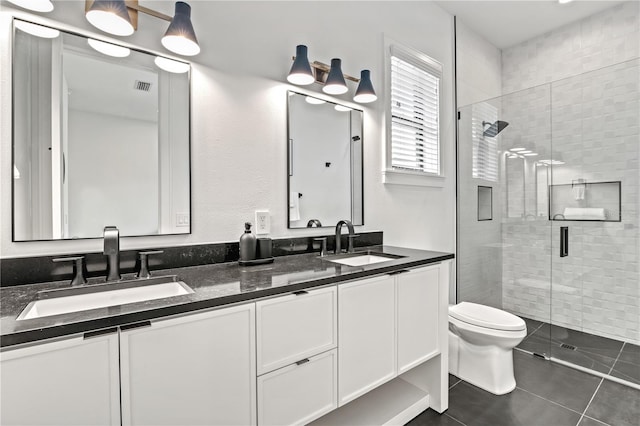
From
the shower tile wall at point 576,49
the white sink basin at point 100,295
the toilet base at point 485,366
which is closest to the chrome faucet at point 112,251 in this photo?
the white sink basin at point 100,295

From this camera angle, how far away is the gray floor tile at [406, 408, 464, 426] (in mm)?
1742

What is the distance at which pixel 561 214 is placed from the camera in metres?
2.70

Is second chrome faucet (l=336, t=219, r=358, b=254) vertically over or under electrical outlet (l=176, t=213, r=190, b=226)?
under

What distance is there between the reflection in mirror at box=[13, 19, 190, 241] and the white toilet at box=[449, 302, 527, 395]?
73.1 inches

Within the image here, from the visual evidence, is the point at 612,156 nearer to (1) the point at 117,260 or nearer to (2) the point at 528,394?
(2) the point at 528,394

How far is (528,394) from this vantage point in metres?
2.00

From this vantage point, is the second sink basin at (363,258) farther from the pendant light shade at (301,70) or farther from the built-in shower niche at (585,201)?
the built-in shower niche at (585,201)

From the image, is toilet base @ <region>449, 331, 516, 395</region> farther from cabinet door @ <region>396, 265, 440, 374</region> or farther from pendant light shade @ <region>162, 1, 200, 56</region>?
pendant light shade @ <region>162, 1, 200, 56</region>

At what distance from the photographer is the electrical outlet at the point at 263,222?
1.75 metres

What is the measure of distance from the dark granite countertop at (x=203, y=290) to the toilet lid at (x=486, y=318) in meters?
0.54

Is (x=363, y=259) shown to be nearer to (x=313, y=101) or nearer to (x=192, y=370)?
(x=313, y=101)

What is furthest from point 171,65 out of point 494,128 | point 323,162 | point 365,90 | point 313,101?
point 494,128

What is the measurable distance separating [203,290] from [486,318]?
1905mm

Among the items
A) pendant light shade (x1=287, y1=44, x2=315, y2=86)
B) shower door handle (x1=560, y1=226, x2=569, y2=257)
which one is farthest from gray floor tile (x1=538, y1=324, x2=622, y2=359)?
pendant light shade (x1=287, y1=44, x2=315, y2=86)
